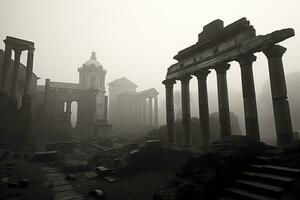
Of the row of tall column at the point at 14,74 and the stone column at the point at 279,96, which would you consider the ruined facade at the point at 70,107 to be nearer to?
the row of tall column at the point at 14,74

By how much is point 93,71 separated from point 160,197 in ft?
165

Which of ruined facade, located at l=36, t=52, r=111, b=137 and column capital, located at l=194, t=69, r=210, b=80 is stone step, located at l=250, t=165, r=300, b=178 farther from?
ruined facade, located at l=36, t=52, r=111, b=137

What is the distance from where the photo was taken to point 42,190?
7301 millimetres

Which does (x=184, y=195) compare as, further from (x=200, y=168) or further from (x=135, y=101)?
(x=135, y=101)

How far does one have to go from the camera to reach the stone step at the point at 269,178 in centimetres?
455

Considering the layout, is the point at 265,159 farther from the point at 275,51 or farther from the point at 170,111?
the point at 170,111

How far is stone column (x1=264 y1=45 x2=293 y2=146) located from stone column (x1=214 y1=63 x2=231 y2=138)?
2.46 metres

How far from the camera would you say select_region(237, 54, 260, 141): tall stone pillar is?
9070 millimetres

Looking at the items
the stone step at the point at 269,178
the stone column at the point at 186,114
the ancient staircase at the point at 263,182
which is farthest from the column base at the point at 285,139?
the stone column at the point at 186,114

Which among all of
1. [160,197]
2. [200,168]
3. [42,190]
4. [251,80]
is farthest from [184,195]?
[251,80]

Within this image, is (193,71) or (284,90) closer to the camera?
(284,90)

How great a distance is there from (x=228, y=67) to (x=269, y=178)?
711 cm

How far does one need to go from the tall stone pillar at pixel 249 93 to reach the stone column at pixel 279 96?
958mm

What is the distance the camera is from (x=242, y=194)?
480cm
